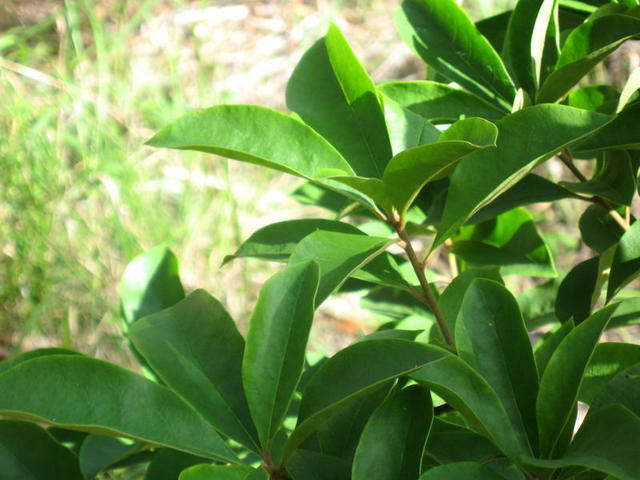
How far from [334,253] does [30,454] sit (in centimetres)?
23

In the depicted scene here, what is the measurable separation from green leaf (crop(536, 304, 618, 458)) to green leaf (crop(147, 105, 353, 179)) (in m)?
0.16

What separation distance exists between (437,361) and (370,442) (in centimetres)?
6

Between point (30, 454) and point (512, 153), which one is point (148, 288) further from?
point (512, 153)

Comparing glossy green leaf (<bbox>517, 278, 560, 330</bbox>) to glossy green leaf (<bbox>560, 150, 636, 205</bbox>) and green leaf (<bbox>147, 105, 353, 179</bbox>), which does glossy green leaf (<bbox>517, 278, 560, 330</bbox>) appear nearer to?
glossy green leaf (<bbox>560, 150, 636, 205</bbox>)

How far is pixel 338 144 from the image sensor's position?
0.52 meters

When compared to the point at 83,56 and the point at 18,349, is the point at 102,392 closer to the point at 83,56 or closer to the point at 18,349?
the point at 18,349

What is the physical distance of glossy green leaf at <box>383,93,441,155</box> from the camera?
0.50m

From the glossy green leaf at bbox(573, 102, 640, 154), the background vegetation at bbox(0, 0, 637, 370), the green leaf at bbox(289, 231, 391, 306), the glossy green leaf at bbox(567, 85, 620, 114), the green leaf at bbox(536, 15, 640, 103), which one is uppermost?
the green leaf at bbox(536, 15, 640, 103)

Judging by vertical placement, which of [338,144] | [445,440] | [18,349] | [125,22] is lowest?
[18,349]

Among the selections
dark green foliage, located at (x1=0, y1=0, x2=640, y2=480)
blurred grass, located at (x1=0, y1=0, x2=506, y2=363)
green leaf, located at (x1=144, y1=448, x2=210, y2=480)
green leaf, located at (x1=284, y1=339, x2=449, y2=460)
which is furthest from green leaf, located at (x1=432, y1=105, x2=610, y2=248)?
blurred grass, located at (x1=0, y1=0, x2=506, y2=363)

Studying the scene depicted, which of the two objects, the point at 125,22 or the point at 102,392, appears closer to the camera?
the point at 102,392

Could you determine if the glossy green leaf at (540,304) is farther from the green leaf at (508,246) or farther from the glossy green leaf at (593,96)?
the glossy green leaf at (593,96)

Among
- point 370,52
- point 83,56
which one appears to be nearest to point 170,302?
point 83,56

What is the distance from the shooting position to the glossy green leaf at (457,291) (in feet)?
1.76
